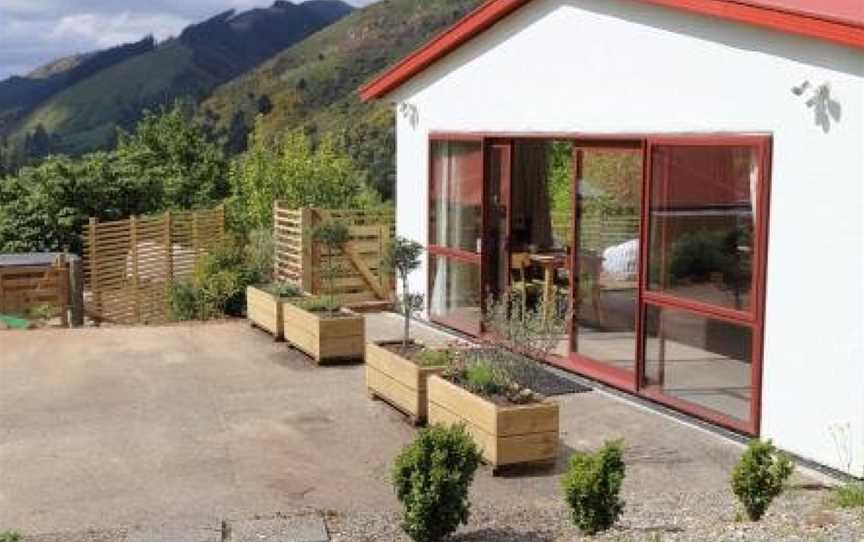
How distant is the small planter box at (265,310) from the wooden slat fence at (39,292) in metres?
4.70

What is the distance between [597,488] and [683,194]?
13.2ft

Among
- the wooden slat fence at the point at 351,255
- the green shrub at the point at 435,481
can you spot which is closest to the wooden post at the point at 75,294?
the wooden slat fence at the point at 351,255

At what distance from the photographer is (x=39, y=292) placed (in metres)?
17.4

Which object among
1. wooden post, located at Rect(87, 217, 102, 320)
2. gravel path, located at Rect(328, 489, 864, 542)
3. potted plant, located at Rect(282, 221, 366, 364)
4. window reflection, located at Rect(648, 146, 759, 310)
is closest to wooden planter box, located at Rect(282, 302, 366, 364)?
potted plant, located at Rect(282, 221, 366, 364)

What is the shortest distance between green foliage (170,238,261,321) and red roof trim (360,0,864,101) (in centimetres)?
450

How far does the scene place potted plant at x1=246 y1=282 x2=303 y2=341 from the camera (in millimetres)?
13109

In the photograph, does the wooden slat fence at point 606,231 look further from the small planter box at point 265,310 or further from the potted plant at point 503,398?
the small planter box at point 265,310

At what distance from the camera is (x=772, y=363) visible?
8.24 m

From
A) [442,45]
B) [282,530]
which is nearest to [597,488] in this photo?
[282,530]

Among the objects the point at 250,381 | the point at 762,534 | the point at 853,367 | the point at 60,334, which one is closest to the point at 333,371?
the point at 250,381

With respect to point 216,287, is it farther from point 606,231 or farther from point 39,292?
point 606,231

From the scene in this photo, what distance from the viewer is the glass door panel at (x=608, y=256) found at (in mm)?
9945

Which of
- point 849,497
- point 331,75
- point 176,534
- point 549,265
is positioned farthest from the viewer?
point 331,75

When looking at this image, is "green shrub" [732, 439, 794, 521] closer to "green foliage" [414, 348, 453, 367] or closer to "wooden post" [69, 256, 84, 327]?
"green foliage" [414, 348, 453, 367]
